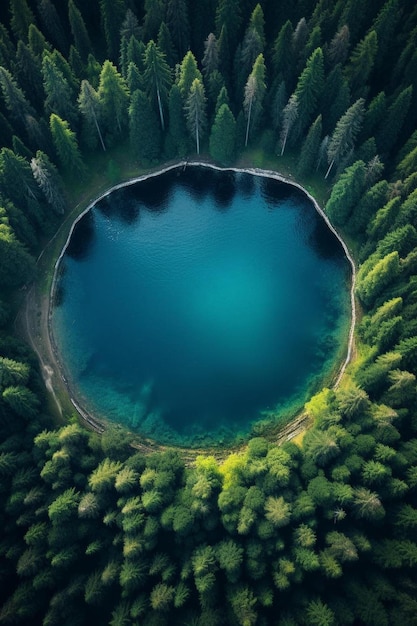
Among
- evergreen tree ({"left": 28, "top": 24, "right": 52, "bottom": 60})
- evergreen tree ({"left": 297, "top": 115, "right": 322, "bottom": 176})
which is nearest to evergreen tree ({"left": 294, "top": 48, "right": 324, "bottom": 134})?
evergreen tree ({"left": 297, "top": 115, "right": 322, "bottom": 176})

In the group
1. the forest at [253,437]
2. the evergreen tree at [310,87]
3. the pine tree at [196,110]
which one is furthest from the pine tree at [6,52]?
the evergreen tree at [310,87]

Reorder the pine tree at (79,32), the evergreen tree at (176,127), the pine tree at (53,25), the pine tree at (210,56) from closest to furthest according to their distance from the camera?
1. the pine tree at (210,56)
2. the evergreen tree at (176,127)
3. the pine tree at (79,32)
4. the pine tree at (53,25)

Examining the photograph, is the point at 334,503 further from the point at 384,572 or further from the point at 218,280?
the point at 218,280

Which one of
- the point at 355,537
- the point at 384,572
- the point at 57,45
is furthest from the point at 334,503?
the point at 57,45

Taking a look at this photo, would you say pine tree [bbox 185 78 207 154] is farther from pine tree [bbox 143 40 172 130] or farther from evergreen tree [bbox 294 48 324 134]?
evergreen tree [bbox 294 48 324 134]

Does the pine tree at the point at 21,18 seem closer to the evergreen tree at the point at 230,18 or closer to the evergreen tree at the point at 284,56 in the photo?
the evergreen tree at the point at 230,18

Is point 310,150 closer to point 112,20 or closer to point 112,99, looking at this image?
point 112,99
